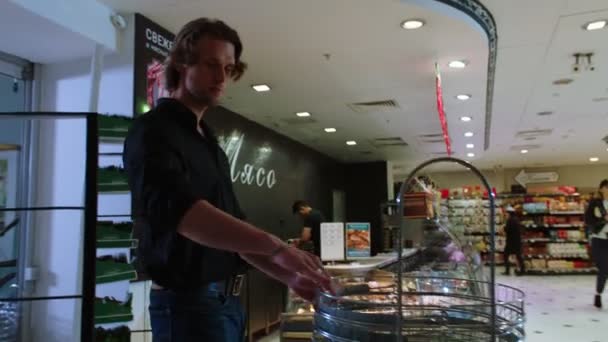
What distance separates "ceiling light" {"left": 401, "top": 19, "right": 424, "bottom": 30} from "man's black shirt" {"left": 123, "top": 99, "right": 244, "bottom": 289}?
264 cm

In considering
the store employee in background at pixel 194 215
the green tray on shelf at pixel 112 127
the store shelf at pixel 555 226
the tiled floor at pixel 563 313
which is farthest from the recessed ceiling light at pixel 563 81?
the store shelf at pixel 555 226

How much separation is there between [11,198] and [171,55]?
2823 millimetres

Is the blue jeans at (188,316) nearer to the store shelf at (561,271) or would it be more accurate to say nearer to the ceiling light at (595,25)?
the ceiling light at (595,25)

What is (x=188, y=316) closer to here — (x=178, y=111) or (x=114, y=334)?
(x=178, y=111)

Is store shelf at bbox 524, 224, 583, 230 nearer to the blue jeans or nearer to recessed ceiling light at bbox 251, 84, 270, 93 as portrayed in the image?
recessed ceiling light at bbox 251, 84, 270, 93

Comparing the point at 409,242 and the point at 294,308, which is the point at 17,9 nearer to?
the point at 294,308

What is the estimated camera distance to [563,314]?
7.06 metres

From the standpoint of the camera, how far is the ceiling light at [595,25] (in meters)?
3.83

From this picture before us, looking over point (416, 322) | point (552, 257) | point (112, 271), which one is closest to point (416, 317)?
point (416, 322)

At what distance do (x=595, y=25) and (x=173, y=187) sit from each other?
4.06 meters

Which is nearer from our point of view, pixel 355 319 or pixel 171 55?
pixel 355 319

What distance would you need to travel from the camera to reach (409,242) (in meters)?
8.38

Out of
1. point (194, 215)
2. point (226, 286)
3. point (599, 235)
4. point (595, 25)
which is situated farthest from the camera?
point (599, 235)

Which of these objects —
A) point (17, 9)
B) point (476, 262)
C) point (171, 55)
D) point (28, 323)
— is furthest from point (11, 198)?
point (476, 262)
